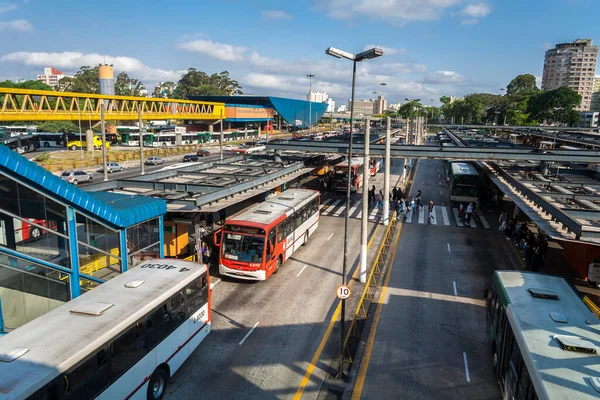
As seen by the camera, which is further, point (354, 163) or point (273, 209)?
point (354, 163)

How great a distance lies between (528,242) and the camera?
21516 mm

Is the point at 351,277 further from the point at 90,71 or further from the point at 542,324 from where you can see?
the point at 90,71

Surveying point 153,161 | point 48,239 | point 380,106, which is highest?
point 380,106

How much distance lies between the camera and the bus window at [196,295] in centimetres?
1134

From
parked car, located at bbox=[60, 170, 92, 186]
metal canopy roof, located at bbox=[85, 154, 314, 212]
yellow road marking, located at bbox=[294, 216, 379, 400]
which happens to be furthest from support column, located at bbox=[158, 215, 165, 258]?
parked car, located at bbox=[60, 170, 92, 186]

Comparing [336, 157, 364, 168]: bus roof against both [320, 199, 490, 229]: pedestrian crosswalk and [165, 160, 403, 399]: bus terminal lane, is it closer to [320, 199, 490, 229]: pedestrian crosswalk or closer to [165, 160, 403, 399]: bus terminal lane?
[320, 199, 490, 229]: pedestrian crosswalk

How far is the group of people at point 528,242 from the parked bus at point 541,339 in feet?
27.2

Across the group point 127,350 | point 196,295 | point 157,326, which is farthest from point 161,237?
point 127,350

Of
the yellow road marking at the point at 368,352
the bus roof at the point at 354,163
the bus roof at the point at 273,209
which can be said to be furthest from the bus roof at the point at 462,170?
the yellow road marking at the point at 368,352

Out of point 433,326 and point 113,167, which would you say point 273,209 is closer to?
point 433,326

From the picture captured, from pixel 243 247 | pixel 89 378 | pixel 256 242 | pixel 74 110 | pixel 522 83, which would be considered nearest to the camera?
pixel 89 378

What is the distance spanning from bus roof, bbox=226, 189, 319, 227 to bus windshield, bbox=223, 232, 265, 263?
22.8 inches

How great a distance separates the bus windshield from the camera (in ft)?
56.1

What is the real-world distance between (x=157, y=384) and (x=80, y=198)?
6.02 m
